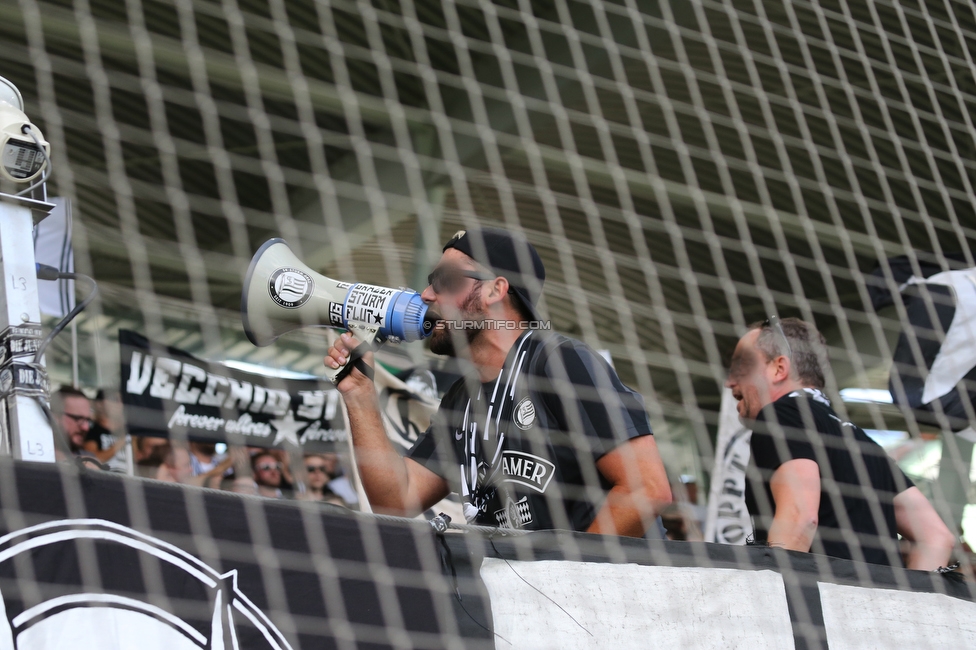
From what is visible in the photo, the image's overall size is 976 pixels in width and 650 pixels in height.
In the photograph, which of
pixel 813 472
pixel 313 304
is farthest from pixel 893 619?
pixel 313 304

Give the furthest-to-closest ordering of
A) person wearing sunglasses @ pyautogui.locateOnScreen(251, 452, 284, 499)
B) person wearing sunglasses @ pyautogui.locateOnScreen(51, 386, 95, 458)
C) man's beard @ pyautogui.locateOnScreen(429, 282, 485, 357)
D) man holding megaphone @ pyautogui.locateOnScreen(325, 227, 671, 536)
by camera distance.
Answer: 1. person wearing sunglasses @ pyautogui.locateOnScreen(251, 452, 284, 499)
2. person wearing sunglasses @ pyautogui.locateOnScreen(51, 386, 95, 458)
3. man's beard @ pyautogui.locateOnScreen(429, 282, 485, 357)
4. man holding megaphone @ pyautogui.locateOnScreen(325, 227, 671, 536)

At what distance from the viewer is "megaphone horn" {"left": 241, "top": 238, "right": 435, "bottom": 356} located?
2.20 metres

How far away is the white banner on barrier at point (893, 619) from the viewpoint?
2.09m

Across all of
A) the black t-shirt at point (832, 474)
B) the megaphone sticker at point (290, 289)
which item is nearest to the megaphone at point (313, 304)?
the megaphone sticker at point (290, 289)

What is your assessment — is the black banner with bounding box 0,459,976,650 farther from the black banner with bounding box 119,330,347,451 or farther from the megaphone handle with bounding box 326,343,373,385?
the black banner with bounding box 119,330,347,451

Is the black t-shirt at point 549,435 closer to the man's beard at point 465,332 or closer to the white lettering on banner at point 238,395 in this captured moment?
the man's beard at point 465,332

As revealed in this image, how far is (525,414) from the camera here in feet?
7.04

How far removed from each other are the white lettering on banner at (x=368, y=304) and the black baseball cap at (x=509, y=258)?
0.28m

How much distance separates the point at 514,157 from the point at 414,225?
136 cm

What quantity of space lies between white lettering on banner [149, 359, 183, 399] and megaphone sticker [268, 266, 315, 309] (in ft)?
8.81

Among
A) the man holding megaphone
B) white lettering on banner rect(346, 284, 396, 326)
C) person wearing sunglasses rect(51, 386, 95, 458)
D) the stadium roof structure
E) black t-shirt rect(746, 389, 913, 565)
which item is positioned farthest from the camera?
the stadium roof structure

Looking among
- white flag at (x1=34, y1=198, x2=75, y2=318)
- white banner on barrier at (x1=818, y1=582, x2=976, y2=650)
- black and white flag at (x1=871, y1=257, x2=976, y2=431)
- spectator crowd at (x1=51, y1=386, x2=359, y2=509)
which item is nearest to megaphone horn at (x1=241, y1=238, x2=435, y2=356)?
white banner on barrier at (x1=818, y1=582, x2=976, y2=650)

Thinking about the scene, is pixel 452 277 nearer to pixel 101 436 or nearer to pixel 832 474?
pixel 832 474

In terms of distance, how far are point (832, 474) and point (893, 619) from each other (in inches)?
15.2
